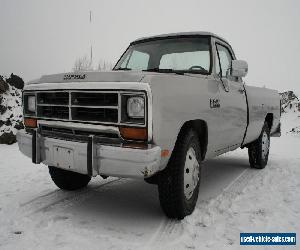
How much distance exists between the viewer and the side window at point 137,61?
490cm

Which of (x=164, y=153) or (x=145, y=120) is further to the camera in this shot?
(x=164, y=153)

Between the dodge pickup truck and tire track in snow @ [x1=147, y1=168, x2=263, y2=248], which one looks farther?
tire track in snow @ [x1=147, y1=168, x2=263, y2=248]

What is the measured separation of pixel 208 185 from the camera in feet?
16.7

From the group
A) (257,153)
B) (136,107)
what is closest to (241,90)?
(257,153)

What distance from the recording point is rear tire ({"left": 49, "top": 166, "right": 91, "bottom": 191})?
14.4ft

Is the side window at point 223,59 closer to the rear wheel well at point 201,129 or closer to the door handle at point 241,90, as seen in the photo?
the door handle at point 241,90

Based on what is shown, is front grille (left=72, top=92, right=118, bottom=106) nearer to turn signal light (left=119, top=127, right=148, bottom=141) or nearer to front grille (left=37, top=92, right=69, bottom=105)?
front grille (left=37, top=92, right=69, bottom=105)

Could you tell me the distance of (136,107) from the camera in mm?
2957

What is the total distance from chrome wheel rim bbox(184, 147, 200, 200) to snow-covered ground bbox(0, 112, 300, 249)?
29cm

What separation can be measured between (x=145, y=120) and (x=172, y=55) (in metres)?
2.00

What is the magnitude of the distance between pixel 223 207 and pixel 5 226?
91.5 inches

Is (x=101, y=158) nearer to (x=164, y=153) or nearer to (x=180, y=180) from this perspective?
(x=164, y=153)

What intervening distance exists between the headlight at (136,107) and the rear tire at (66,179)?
1.82 meters

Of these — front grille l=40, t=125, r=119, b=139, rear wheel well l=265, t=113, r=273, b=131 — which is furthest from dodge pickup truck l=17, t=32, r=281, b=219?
rear wheel well l=265, t=113, r=273, b=131
